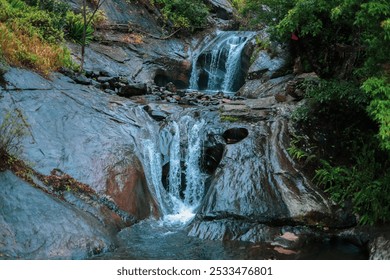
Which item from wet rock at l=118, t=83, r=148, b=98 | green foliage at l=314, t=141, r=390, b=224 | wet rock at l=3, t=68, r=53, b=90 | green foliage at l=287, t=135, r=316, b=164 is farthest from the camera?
wet rock at l=118, t=83, r=148, b=98

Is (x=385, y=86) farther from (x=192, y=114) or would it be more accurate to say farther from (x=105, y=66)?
(x=105, y=66)

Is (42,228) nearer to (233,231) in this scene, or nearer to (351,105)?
(233,231)

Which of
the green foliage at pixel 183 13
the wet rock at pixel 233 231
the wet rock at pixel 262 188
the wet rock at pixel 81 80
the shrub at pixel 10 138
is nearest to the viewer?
the shrub at pixel 10 138

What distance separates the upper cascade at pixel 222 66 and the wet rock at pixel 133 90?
191 inches

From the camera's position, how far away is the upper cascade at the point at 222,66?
16438 mm

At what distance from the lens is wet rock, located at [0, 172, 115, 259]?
5086 millimetres

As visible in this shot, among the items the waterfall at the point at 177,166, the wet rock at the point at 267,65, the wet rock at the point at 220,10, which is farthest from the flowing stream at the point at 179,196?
the wet rock at the point at 220,10

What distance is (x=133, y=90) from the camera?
11953mm

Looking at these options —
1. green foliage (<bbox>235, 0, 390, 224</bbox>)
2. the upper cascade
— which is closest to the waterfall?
green foliage (<bbox>235, 0, 390, 224</bbox>)

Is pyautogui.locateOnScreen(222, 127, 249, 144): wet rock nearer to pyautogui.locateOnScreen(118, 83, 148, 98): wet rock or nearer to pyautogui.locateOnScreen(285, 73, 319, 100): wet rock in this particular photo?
pyautogui.locateOnScreen(285, 73, 319, 100): wet rock

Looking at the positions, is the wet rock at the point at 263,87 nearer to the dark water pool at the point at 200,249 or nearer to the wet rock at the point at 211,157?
the wet rock at the point at 211,157

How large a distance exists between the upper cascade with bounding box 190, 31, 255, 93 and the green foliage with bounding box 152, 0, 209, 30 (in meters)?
1.85

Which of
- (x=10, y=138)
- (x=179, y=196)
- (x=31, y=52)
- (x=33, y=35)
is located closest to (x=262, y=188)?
(x=179, y=196)
